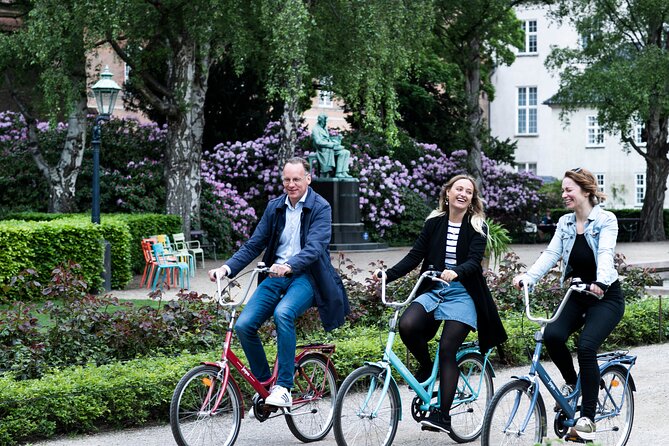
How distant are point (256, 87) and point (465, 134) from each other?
875cm

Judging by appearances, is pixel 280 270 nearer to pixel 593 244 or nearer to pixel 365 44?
pixel 593 244

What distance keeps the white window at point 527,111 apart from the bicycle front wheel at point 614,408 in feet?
165

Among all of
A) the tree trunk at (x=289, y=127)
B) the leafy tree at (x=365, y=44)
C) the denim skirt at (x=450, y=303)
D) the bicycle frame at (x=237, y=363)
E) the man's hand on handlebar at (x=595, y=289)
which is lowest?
the bicycle frame at (x=237, y=363)

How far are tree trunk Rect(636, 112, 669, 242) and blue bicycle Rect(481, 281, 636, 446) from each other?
3185 centimetres

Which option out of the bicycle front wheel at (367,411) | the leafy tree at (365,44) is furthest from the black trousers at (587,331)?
the leafy tree at (365,44)

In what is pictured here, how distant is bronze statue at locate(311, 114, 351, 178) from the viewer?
28.6 meters

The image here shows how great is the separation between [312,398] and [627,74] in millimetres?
28291

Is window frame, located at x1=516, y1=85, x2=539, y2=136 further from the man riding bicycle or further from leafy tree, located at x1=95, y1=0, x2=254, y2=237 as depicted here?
the man riding bicycle

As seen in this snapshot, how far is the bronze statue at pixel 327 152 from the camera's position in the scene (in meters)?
28.6

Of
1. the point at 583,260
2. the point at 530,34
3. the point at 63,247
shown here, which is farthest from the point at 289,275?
the point at 530,34

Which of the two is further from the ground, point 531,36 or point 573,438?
point 531,36

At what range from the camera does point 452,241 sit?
22.0 ft

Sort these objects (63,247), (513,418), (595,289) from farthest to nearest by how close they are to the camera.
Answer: (63,247)
(595,289)
(513,418)

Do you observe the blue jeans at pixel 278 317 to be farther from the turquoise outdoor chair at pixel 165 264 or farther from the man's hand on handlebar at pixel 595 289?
the turquoise outdoor chair at pixel 165 264
